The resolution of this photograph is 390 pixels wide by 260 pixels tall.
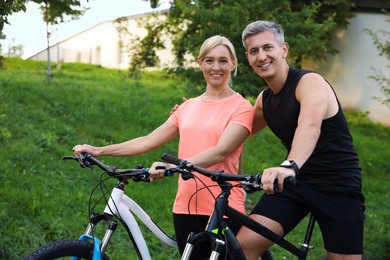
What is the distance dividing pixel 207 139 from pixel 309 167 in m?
0.58

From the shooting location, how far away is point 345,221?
3760 mm

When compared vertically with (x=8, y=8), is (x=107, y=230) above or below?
below

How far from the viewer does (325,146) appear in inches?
145

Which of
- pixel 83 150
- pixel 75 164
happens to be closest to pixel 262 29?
pixel 83 150

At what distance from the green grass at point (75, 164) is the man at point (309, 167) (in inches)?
114

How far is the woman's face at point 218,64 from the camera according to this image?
12.8ft

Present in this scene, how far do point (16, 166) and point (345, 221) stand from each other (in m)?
A: 5.39

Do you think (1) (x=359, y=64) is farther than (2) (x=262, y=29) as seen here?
Yes

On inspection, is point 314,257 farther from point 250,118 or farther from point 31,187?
point 250,118

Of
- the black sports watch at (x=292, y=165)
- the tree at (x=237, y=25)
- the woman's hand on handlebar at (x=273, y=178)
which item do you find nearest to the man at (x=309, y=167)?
the black sports watch at (x=292, y=165)

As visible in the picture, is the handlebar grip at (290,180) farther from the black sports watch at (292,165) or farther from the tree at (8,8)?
the tree at (8,8)

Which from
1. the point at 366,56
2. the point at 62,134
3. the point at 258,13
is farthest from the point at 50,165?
the point at 366,56

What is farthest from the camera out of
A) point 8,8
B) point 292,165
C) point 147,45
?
point 147,45

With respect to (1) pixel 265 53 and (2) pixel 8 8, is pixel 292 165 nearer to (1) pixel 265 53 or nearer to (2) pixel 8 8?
(1) pixel 265 53
